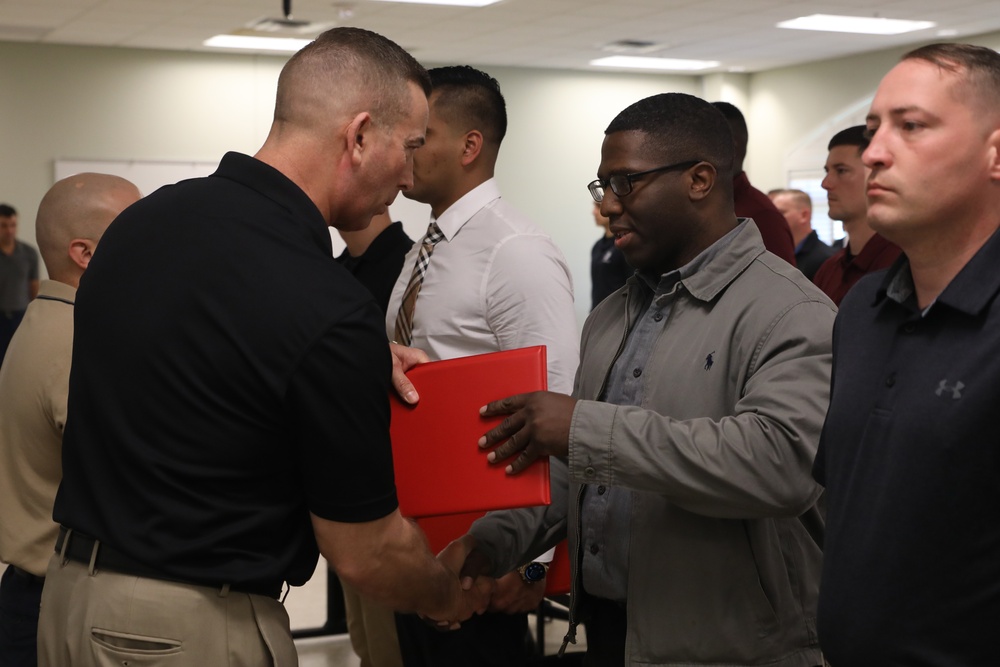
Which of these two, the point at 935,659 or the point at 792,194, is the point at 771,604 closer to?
the point at 935,659

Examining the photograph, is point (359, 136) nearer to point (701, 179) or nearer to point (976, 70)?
point (701, 179)

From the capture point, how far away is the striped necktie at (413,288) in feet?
9.52

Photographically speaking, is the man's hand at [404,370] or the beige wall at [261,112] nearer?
the man's hand at [404,370]

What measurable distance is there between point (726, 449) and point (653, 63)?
37.9 ft

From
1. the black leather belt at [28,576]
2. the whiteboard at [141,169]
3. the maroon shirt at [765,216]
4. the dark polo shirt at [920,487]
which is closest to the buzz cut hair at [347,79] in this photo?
the dark polo shirt at [920,487]

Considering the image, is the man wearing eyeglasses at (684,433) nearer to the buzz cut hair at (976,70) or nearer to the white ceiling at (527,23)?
the buzz cut hair at (976,70)

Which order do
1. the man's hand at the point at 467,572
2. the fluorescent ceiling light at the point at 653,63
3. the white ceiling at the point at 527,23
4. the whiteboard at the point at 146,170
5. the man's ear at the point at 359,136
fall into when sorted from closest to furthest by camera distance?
the man's ear at the point at 359,136
the man's hand at the point at 467,572
the white ceiling at the point at 527,23
the whiteboard at the point at 146,170
the fluorescent ceiling light at the point at 653,63

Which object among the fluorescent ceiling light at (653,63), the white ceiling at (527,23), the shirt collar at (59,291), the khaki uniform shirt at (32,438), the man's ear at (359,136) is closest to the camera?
the man's ear at (359,136)

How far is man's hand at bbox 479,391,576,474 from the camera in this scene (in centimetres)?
168

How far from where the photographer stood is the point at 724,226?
1951mm

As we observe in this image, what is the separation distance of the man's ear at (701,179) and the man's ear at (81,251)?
1.55 metres

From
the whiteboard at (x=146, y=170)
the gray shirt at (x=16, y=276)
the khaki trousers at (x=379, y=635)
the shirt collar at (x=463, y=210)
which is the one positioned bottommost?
the gray shirt at (x=16, y=276)

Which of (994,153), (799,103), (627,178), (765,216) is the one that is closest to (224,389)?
(627,178)

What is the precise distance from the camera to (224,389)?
1.53 m
